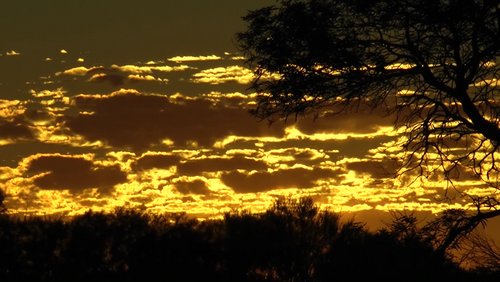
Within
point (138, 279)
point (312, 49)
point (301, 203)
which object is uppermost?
point (312, 49)

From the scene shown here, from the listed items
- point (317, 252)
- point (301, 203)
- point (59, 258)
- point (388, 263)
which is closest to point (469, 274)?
point (388, 263)

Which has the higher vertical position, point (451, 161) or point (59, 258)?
point (451, 161)

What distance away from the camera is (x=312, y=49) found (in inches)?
902

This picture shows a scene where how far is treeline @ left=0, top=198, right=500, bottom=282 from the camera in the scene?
3086 cm

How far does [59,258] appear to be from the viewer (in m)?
30.9

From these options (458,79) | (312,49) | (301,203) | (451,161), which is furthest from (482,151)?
(301,203)

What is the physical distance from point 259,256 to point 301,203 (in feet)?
15.3

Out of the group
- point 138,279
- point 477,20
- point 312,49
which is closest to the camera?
point 477,20

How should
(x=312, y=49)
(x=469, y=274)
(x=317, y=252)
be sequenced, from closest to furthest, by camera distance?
(x=312, y=49)
(x=469, y=274)
(x=317, y=252)

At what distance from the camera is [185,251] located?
3231cm

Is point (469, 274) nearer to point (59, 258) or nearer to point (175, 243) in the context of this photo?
point (175, 243)

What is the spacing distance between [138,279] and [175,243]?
6.16 feet

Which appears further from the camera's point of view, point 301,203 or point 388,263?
point 301,203

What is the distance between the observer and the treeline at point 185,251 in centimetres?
3086
